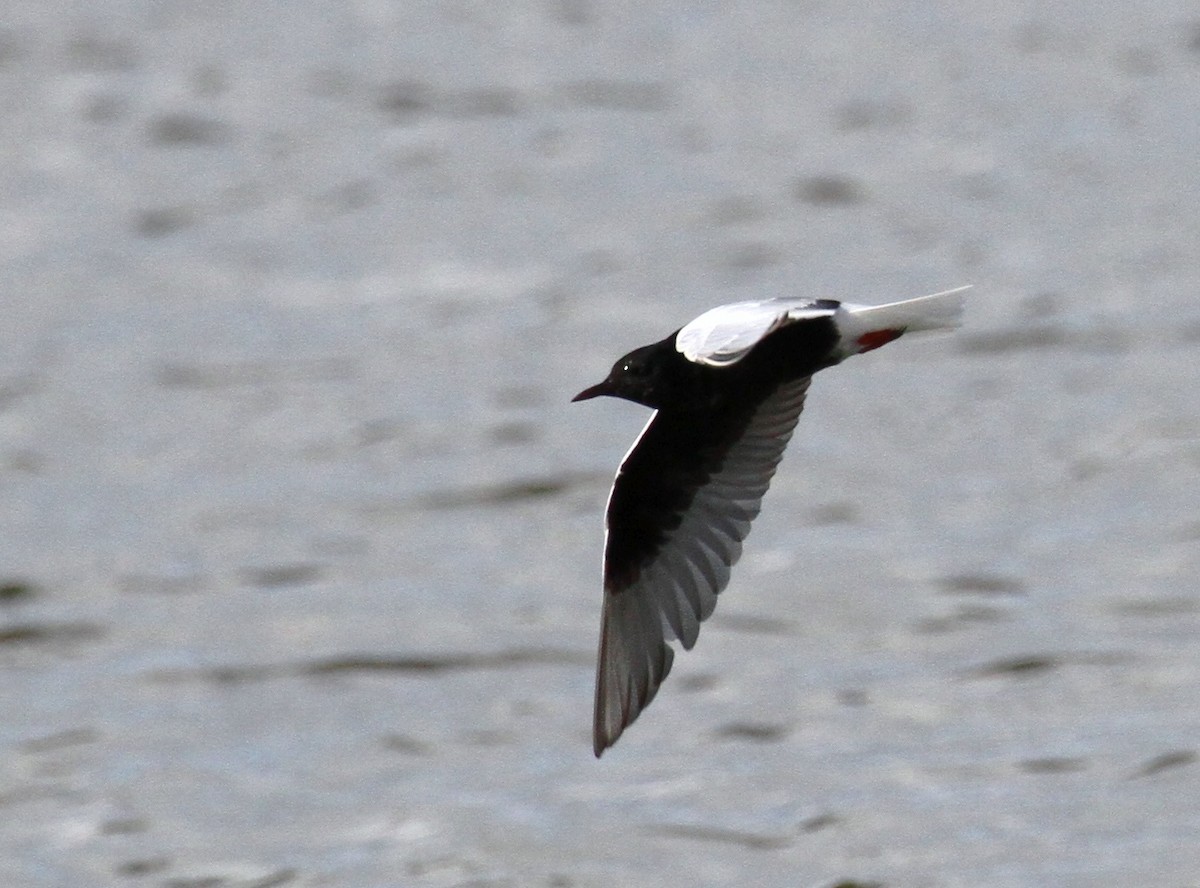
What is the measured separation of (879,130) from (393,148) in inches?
138

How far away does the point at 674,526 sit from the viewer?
21.5ft

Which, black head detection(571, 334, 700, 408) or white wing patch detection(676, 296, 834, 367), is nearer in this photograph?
white wing patch detection(676, 296, 834, 367)

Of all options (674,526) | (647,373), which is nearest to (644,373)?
(647,373)

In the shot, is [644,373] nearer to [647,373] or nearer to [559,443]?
→ [647,373]

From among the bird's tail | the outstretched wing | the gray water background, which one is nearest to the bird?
the outstretched wing

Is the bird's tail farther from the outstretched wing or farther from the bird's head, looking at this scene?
the outstretched wing

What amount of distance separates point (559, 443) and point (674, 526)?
746 cm

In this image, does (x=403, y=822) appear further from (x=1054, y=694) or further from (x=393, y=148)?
(x=393, y=148)

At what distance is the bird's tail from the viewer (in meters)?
5.82

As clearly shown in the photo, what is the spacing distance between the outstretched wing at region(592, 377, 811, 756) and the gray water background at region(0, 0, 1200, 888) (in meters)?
3.52

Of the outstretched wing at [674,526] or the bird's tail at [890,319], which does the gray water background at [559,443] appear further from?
the bird's tail at [890,319]

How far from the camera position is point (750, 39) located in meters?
19.6

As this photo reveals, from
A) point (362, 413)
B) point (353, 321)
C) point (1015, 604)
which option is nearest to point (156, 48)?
point (353, 321)

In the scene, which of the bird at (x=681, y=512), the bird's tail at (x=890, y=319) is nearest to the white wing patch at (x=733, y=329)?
the bird's tail at (x=890, y=319)
